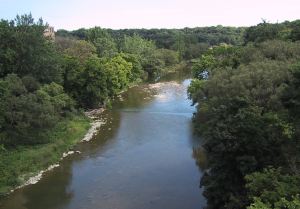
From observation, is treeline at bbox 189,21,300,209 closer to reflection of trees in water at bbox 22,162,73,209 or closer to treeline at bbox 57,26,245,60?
reflection of trees in water at bbox 22,162,73,209

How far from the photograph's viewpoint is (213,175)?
18.0 m

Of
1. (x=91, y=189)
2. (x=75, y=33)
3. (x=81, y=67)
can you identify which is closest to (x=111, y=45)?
(x=81, y=67)

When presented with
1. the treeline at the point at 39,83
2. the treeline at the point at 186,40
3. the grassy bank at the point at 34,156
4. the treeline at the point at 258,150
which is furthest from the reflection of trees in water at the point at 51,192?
the treeline at the point at 186,40

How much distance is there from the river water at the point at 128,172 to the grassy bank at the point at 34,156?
79 centimetres

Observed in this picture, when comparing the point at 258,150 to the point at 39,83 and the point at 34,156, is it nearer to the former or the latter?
the point at 34,156

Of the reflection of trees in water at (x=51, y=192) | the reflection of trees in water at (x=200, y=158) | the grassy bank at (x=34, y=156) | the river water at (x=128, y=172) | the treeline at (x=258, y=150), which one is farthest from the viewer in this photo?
the reflection of trees in water at (x=200, y=158)

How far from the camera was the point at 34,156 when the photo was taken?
2608 cm

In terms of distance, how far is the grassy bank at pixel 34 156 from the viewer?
2303 cm

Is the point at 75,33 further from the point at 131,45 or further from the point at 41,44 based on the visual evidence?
the point at 41,44

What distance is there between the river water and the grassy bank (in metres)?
0.79

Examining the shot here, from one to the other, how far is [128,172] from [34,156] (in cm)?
602

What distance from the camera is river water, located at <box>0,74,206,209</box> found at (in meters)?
21.0

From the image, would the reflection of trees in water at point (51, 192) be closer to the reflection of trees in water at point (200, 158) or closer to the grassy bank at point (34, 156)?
the grassy bank at point (34, 156)

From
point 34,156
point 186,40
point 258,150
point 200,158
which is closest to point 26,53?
point 34,156
